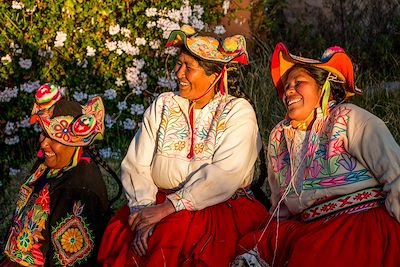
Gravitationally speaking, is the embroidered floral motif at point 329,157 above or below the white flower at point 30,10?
below

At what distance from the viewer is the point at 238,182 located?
5434mm

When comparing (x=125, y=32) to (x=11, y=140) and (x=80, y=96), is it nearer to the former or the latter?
(x=80, y=96)

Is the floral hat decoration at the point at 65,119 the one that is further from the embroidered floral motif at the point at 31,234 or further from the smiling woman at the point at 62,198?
the embroidered floral motif at the point at 31,234

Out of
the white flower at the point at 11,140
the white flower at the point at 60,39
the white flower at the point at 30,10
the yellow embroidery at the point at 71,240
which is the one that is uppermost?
the white flower at the point at 30,10

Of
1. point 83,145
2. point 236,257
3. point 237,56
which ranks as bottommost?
point 236,257

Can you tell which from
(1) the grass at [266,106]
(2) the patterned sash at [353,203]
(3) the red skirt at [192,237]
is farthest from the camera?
(1) the grass at [266,106]

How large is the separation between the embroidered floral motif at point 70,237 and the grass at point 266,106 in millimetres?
2349

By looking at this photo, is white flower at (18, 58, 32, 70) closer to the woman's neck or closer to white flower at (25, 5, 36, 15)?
white flower at (25, 5, 36, 15)

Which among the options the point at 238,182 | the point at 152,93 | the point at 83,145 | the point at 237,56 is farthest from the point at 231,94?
the point at 152,93

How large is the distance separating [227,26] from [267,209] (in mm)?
4049

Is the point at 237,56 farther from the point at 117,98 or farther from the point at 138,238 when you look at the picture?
the point at 117,98

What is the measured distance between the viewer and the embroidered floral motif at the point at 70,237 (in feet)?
17.8

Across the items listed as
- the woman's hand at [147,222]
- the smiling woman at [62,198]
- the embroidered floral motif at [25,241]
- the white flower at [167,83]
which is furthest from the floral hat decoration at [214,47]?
the white flower at [167,83]

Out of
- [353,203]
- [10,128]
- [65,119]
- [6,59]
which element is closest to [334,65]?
[353,203]
